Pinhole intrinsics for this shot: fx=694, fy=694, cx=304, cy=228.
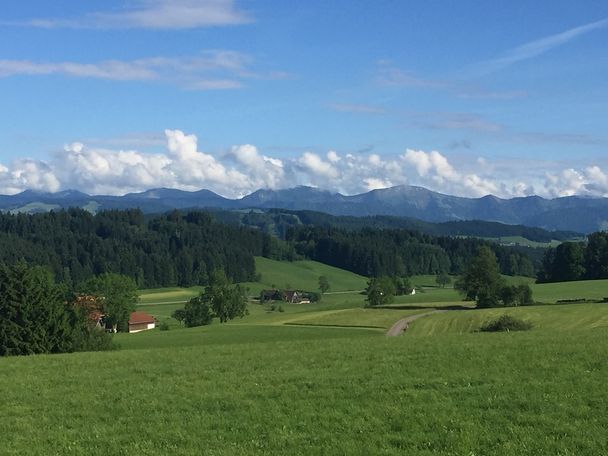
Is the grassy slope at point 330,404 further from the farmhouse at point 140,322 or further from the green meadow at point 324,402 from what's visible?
the farmhouse at point 140,322

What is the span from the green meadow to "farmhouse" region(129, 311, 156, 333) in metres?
102

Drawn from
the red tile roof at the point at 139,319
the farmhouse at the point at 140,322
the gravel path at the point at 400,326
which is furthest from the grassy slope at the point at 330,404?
the red tile roof at the point at 139,319

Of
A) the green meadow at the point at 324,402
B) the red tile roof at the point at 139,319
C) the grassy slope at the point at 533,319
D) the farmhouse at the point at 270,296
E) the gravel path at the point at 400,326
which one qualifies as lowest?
the farmhouse at the point at 270,296

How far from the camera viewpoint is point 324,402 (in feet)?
64.6

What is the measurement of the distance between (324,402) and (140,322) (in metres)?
123

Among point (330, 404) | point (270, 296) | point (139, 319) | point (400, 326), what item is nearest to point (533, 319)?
point (400, 326)

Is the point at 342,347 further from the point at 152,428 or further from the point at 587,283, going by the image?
the point at 587,283

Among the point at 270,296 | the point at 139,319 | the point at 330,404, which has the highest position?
the point at 330,404

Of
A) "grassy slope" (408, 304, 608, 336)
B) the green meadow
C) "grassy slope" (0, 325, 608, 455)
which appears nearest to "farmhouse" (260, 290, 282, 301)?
"grassy slope" (408, 304, 608, 336)

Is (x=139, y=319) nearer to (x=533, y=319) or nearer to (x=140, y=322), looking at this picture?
(x=140, y=322)

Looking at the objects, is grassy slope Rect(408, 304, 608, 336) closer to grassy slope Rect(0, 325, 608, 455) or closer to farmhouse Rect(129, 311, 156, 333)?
grassy slope Rect(0, 325, 608, 455)

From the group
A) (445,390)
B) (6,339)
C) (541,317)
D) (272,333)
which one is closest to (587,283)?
(541,317)

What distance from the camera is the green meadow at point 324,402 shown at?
1559cm

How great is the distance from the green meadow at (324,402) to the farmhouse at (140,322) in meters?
102
